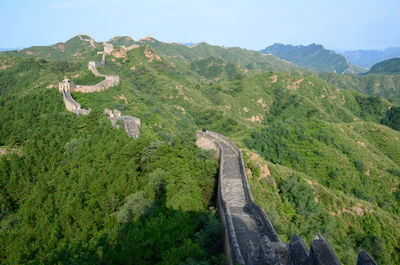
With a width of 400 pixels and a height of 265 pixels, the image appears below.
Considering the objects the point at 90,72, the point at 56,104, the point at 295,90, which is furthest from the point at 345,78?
the point at 56,104

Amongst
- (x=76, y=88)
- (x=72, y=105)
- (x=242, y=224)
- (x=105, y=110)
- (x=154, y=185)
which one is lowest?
(x=242, y=224)

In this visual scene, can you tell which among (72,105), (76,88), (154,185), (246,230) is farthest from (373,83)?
(154,185)

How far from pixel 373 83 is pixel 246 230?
20106 cm

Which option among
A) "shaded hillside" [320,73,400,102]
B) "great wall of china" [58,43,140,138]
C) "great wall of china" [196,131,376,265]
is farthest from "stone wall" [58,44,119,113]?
"shaded hillside" [320,73,400,102]

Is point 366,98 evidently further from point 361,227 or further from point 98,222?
point 98,222

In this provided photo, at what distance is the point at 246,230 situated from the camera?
1378 cm

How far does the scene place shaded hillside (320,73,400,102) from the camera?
15993cm

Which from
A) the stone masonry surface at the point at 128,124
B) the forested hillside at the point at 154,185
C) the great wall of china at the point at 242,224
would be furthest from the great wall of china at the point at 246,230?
the stone masonry surface at the point at 128,124

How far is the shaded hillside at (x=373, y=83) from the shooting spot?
160 metres

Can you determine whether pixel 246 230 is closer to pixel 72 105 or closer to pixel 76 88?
pixel 72 105

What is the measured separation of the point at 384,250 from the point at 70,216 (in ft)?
93.7

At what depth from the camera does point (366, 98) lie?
9525 cm

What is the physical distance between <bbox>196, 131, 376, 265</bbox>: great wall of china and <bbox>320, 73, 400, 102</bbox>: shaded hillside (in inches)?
6917

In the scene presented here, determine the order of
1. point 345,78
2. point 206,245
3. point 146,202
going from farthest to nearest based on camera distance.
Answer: point 345,78
point 146,202
point 206,245
